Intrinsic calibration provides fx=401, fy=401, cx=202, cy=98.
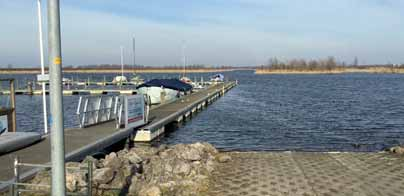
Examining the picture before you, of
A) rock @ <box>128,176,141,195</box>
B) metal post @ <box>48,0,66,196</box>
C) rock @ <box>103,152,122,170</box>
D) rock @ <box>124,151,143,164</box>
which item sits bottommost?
rock @ <box>124,151,143,164</box>

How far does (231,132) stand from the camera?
67.1 ft

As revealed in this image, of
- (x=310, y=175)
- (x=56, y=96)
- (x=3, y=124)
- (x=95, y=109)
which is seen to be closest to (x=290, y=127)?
(x=95, y=109)

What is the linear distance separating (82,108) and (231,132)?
27.0ft

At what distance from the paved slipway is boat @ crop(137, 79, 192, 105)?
2174 centimetres

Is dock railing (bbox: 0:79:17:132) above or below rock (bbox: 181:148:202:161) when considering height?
above

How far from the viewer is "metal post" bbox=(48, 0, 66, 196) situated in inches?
144

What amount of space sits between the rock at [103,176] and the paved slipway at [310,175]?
6.33 feet

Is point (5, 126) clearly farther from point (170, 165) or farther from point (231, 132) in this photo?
point (231, 132)

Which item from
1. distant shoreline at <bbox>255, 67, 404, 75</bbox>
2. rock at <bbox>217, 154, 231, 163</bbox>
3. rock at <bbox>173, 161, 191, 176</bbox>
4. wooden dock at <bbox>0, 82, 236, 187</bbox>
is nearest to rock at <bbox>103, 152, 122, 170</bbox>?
rock at <bbox>173, 161, 191, 176</bbox>

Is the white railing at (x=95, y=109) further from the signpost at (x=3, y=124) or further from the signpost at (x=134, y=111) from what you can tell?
the signpost at (x=3, y=124)

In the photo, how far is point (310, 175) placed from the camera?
8688 mm

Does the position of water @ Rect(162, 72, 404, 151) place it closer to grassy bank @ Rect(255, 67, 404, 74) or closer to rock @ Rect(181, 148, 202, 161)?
rock @ Rect(181, 148, 202, 161)

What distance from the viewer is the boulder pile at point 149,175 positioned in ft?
23.3

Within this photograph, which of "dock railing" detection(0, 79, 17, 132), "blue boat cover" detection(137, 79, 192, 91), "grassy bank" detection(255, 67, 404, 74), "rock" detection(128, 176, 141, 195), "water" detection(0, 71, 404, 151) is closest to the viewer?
"rock" detection(128, 176, 141, 195)
